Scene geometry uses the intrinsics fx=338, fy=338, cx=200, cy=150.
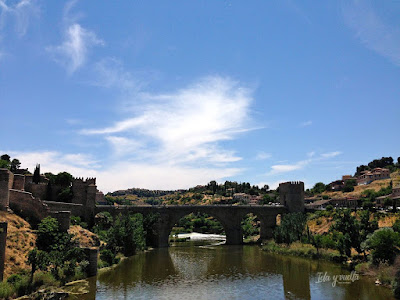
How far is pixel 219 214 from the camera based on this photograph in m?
57.4

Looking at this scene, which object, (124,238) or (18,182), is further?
(124,238)

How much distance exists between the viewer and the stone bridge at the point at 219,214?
52062 millimetres

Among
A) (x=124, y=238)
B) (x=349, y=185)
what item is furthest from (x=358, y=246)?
(x=349, y=185)

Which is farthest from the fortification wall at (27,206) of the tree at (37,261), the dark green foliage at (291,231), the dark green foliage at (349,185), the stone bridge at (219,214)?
the dark green foliage at (349,185)

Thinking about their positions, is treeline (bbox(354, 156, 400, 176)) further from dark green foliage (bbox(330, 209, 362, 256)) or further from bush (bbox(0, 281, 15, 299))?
bush (bbox(0, 281, 15, 299))

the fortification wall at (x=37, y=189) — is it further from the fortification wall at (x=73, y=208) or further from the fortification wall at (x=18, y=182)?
the fortification wall at (x=18, y=182)

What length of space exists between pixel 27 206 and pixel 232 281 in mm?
19384

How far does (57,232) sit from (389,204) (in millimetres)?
54969

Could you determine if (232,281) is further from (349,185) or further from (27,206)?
(349,185)

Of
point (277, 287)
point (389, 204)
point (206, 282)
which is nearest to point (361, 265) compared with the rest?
point (277, 287)

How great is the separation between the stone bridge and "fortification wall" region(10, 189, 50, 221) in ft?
62.7

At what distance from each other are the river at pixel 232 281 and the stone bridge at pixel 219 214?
15386 mm

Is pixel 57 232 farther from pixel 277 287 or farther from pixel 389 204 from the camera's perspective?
pixel 389 204

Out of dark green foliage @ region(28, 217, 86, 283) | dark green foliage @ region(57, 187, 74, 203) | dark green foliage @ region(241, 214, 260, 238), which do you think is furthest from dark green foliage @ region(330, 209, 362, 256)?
dark green foliage @ region(241, 214, 260, 238)
